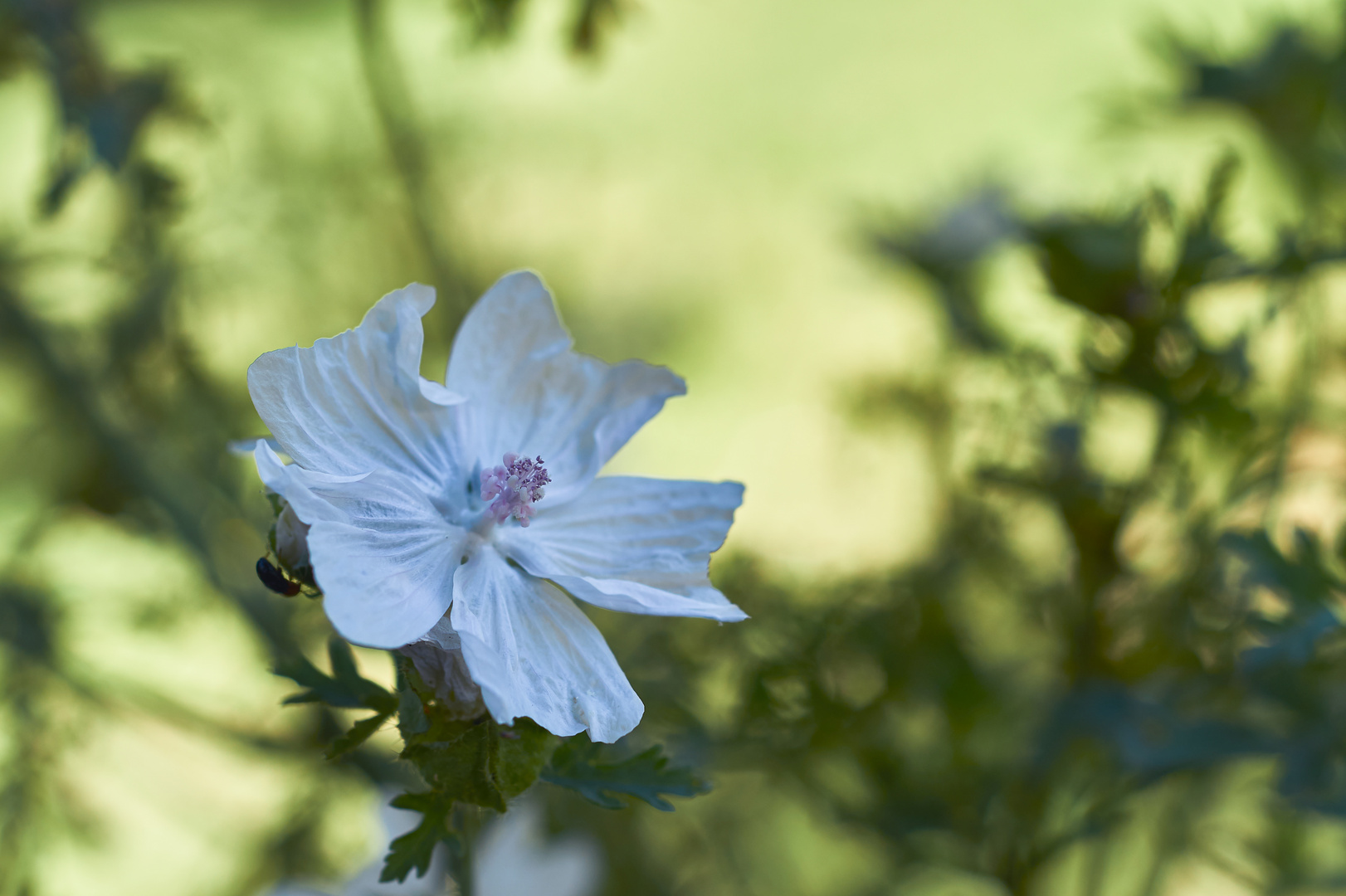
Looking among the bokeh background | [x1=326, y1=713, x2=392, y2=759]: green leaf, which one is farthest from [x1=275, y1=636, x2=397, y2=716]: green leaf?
the bokeh background

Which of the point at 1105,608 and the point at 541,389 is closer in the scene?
the point at 541,389

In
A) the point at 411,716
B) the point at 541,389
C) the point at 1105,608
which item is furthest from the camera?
the point at 1105,608

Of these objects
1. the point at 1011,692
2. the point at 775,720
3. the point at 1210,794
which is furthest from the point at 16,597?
the point at 1210,794

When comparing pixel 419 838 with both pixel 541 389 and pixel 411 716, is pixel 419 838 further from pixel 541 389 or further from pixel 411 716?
pixel 541 389

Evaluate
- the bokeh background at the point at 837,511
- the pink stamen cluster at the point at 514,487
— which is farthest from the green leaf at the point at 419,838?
the bokeh background at the point at 837,511

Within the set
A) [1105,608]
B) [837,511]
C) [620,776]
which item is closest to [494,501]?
[620,776]

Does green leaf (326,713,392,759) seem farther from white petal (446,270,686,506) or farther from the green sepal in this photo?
white petal (446,270,686,506)

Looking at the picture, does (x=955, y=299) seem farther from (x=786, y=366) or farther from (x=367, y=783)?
(x=786, y=366)
